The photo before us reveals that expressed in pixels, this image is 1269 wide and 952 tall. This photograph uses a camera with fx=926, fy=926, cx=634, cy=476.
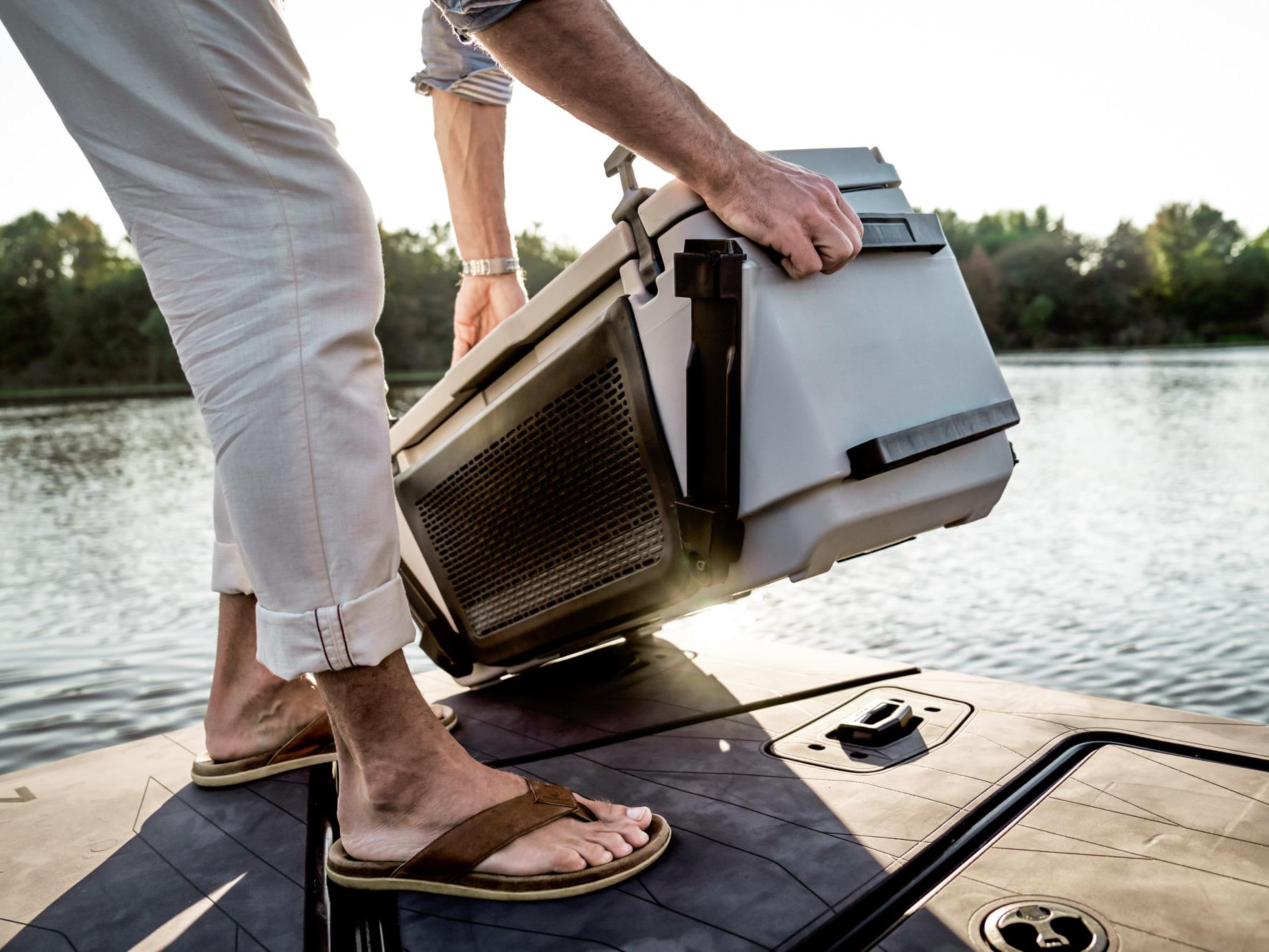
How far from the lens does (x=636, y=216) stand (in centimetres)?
114

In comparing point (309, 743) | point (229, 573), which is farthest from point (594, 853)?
point (229, 573)

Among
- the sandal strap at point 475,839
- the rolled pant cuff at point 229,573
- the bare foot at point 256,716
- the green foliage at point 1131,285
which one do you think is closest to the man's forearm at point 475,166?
the rolled pant cuff at point 229,573

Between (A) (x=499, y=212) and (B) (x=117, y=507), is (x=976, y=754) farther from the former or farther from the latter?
(B) (x=117, y=507)

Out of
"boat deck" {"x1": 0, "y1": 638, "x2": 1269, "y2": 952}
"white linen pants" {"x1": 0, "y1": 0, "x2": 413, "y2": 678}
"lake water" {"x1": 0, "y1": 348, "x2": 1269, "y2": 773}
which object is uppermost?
"white linen pants" {"x1": 0, "y1": 0, "x2": 413, "y2": 678}

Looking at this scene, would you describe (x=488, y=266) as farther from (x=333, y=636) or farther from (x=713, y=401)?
(x=333, y=636)

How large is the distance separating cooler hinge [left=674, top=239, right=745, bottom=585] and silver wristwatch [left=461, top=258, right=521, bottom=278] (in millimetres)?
762

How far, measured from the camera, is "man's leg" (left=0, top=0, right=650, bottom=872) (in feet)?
2.81

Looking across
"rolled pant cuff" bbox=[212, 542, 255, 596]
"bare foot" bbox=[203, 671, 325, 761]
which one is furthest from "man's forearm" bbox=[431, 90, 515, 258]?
"bare foot" bbox=[203, 671, 325, 761]

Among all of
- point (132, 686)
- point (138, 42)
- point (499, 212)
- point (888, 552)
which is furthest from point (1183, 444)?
point (138, 42)

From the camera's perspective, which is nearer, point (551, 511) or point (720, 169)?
point (720, 169)

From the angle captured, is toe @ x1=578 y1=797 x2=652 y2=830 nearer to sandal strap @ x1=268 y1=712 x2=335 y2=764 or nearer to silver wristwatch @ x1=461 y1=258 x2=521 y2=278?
sandal strap @ x1=268 y1=712 x2=335 y2=764

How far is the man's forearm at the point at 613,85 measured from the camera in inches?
36.7

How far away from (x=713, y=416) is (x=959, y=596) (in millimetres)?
2220

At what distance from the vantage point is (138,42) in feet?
2.77
